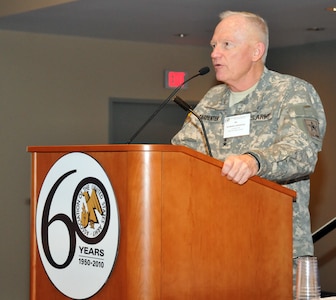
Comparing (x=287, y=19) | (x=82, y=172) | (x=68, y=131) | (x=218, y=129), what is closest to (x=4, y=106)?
(x=68, y=131)

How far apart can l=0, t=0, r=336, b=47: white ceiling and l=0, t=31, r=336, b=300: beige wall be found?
0.61ft

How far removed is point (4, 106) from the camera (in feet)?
24.1

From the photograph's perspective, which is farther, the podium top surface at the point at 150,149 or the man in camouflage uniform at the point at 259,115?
the man in camouflage uniform at the point at 259,115

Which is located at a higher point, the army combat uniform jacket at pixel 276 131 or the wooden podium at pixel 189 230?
the army combat uniform jacket at pixel 276 131

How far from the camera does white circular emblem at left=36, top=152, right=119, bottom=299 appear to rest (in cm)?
224

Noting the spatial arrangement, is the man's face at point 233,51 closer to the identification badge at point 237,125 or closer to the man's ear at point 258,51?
the man's ear at point 258,51

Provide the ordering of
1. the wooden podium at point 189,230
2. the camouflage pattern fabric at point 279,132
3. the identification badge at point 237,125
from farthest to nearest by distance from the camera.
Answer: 1. the identification badge at point 237,125
2. the camouflage pattern fabric at point 279,132
3. the wooden podium at point 189,230

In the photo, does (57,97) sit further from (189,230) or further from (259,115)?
(189,230)

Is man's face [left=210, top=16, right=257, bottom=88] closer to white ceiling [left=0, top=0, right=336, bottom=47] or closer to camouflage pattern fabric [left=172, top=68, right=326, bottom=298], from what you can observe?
camouflage pattern fabric [left=172, top=68, right=326, bottom=298]

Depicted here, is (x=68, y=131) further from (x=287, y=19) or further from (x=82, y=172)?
(x=82, y=172)

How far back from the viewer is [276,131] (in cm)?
283

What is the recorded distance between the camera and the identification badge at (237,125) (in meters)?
2.92

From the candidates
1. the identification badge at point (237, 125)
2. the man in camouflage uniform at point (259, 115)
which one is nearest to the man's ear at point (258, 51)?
the man in camouflage uniform at point (259, 115)

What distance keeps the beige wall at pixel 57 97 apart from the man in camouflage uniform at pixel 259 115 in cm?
454
